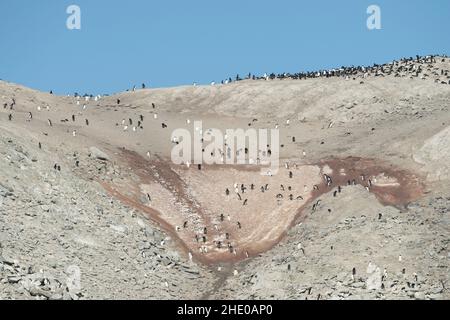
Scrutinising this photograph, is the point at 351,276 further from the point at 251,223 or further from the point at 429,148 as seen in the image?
the point at 429,148

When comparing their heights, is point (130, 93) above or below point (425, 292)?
above

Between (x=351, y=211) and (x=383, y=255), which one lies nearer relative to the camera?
(x=383, y=255)

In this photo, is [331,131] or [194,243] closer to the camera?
[194,243]

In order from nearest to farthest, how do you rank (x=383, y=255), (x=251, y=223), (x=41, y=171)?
(x=383, y=255), (x=41, y=171), (x=251, y=223)

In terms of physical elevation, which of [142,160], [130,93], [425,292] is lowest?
[425,292]

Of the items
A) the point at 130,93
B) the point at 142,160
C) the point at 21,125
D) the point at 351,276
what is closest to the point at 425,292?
the point at 351,276

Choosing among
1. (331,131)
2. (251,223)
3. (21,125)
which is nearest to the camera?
(251,223)

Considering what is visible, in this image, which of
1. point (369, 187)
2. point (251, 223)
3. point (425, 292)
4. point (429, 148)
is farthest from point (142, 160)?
point (425, 292)

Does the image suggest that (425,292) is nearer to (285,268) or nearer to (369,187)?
(285,268)

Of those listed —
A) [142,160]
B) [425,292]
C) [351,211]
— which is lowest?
[425,292]
